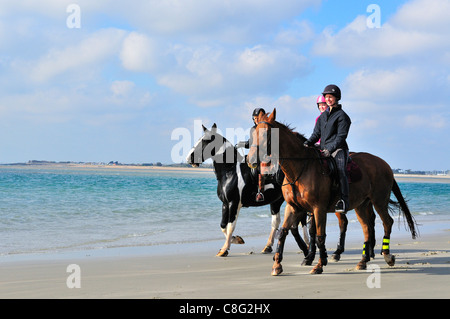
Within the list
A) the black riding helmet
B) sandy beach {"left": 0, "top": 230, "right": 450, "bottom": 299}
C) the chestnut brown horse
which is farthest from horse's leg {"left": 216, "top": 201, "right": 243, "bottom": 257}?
the black riding helmet

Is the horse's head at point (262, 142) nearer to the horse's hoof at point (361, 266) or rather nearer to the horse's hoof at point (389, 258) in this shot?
the horse's hoof at point (361, 266)

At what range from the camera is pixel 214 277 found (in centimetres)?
698

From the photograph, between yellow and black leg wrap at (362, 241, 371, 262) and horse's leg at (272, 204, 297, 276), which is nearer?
horse's leg at (272, 204, 297, 276)

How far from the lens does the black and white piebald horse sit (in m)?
9.47

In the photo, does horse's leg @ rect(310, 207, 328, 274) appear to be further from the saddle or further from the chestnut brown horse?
the saddle

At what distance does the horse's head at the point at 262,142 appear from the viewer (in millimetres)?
6305

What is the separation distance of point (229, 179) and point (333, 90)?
9.85ft

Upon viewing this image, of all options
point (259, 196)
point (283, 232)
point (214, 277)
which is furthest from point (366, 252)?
point (214, 277)

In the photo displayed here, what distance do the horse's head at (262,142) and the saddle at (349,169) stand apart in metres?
0.99

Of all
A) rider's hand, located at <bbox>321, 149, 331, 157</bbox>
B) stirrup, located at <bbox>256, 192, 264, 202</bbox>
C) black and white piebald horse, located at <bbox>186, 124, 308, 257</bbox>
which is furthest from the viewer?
black and white piebald horse, located at <bbox>186, 124, 308, 257</bbox>

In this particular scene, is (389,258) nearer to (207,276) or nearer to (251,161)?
(207,276)

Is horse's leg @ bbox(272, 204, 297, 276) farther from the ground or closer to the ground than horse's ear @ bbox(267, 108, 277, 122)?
closer to the ground

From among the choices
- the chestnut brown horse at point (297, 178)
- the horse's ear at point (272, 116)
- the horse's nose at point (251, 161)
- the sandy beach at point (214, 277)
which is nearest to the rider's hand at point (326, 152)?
the chestnut brown horse at point (297, 178)
